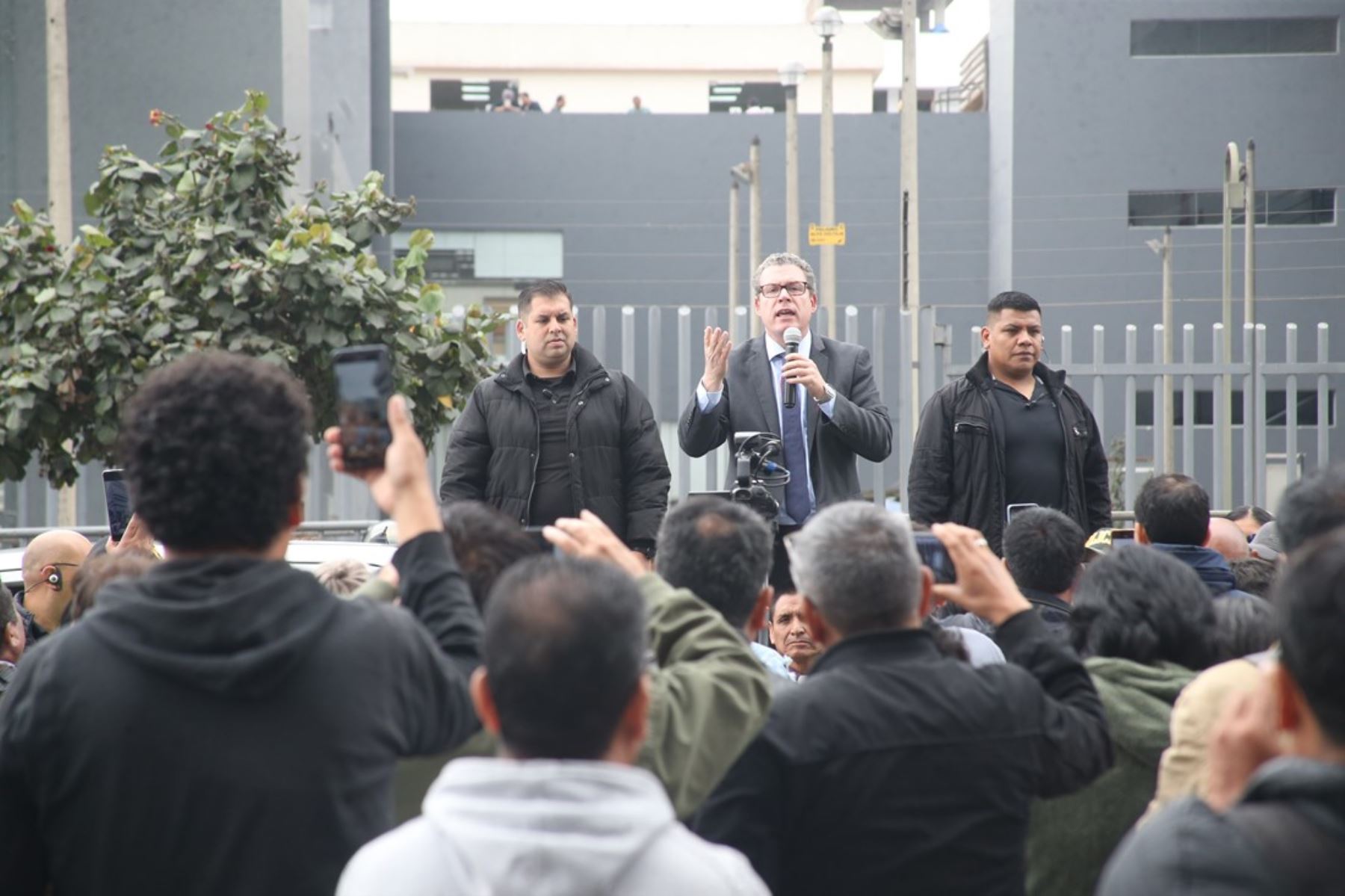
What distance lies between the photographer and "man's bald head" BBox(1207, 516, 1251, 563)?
6406 mm

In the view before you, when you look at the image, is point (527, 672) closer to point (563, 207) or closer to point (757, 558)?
point (757, 558)

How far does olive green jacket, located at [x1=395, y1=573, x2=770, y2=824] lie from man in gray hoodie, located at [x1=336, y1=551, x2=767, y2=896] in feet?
1.56

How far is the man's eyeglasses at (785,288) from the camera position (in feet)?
21.6

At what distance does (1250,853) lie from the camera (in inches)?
71.7

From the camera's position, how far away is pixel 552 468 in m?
6.40

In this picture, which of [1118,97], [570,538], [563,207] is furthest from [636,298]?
[570,538]

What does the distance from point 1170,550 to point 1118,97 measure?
26.3 meters

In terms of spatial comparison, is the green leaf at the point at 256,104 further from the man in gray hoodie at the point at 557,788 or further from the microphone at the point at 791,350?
the man in gray hoodie at the point at 557,788

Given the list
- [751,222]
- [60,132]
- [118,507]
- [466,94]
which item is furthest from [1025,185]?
[118,507]

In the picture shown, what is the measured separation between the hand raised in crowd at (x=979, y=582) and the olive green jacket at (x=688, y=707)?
534 millimetres

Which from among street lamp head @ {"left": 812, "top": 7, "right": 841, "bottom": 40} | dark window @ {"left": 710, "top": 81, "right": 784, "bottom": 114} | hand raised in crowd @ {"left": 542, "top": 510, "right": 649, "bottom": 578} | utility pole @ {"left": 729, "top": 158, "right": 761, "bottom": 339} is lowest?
hand raised in crowd @ {"left": 542, "top": 510, "right": 649, "bottom": 578}

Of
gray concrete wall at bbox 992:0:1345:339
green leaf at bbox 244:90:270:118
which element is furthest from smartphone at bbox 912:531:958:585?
gray concrete wall at bbox 992:0:1345:339

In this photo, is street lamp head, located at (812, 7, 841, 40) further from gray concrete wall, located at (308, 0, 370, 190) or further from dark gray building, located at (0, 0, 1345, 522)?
dark gray building, located at (0, 0, 1345, 522)

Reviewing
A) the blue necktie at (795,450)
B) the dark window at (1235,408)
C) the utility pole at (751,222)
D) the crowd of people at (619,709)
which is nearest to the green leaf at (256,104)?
the blue necktie at (795,450)
